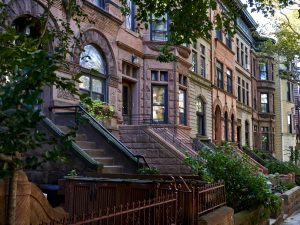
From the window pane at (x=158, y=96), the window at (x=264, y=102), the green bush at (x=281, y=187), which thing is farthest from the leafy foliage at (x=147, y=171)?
the window at (x=264, y=102)

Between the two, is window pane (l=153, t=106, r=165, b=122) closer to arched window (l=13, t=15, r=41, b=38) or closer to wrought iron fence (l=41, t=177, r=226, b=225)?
arched window (l=13, t=15, r=41, b=38)

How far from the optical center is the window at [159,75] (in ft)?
69.0

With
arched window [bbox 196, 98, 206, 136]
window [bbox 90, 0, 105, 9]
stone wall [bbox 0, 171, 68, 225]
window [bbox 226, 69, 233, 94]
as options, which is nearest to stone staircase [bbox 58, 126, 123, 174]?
stone wall [bbox 0, 171, 68, 225]

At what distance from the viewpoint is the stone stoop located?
15789mm

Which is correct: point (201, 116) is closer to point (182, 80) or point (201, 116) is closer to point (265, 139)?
point (182, 80)

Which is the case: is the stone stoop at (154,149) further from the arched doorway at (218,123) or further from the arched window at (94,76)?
the arched doorway at (218,123)

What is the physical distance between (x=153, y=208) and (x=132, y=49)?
1428cm

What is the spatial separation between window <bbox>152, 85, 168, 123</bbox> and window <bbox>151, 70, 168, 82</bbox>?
1.14 feet

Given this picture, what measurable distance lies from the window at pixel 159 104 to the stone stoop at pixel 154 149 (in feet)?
14.4

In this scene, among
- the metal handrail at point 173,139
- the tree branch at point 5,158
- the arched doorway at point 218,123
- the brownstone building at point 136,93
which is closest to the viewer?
the tree branch at point 5,158

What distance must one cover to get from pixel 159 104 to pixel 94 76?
16.6ft

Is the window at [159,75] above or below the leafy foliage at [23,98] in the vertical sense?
above

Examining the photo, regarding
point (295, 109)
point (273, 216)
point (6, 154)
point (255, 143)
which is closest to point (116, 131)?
point (273, 216)

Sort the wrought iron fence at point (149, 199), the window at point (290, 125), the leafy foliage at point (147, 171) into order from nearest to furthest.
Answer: the wrought iron fence at point (149, 199), the leafy foliage at point (147, 171), the window at point (290, 125)
